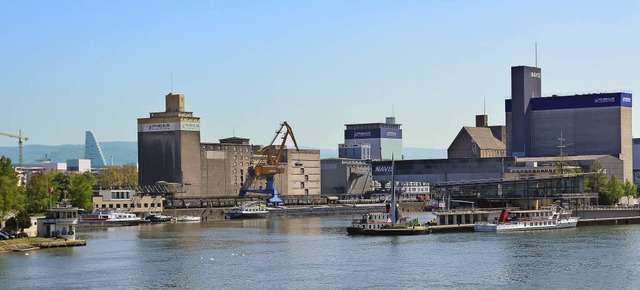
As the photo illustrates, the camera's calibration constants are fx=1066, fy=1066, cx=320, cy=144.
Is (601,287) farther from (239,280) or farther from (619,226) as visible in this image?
(619,226)

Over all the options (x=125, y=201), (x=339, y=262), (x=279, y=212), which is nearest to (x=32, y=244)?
(x=339, y=262)

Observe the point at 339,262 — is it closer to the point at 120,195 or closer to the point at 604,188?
the point at 120,195

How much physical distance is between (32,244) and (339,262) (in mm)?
28485

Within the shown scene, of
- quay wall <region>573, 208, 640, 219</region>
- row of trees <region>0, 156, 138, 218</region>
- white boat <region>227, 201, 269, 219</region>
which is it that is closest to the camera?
row of trees <region>0, 156, 138, 218</region>

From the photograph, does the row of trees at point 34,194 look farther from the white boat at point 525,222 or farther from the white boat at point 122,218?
the white boat at point 525,222

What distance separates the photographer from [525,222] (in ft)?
381

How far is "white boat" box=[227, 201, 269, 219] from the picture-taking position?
564ft

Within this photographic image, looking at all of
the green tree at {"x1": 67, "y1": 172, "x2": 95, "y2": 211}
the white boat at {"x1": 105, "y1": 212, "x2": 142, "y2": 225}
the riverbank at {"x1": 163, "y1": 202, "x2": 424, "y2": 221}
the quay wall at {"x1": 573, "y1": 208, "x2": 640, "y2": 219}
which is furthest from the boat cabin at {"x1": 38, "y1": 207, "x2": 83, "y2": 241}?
the riverbank at {"x1": 163, "y1": 202, "x2": 424, "y2": 221}

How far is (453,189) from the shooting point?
139000mm

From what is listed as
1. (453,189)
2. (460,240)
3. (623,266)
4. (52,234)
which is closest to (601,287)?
(623,266)

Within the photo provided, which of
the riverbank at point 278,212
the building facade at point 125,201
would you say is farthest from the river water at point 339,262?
the riverbank at point 278,212

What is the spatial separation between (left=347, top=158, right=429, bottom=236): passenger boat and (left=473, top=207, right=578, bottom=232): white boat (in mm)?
8322

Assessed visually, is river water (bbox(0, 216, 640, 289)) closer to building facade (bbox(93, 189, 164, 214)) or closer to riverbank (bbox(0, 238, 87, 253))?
riverbank (bbox(0, 238, 87, 253))

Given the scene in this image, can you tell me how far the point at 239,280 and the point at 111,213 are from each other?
78075 mm
